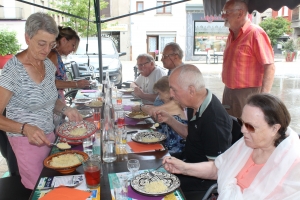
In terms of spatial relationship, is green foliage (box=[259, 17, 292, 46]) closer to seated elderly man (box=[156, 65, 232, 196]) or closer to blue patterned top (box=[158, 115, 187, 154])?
blue patterned top (box=[158, 115, 187, 154])

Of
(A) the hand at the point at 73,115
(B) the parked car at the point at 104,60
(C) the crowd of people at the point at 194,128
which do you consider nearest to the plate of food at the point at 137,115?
(C) the crowd of people at the point at 194,128

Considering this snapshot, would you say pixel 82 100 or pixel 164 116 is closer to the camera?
pixel 164 116

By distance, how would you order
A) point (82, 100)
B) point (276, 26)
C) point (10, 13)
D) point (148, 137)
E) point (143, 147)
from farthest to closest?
point (276, 26), point (10, 13), point (82, 100), point (148, 137), point (143, 147)

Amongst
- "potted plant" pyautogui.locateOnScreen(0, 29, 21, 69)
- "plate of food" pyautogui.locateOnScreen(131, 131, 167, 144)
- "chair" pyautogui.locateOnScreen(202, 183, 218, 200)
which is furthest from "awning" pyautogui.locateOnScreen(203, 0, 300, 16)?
"potted plant" pyautogui.locateOnScreen(0, 29, 21, 69)

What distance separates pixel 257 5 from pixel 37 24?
301cm

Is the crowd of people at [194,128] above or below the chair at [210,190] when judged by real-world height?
above

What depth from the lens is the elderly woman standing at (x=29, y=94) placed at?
6.26 ft

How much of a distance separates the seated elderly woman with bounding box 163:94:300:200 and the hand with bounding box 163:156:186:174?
9.8 inches

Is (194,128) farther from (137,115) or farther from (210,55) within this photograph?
(210,55)

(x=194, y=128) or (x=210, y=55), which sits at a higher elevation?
(x=210, y=55)

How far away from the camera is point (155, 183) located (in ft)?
5.20

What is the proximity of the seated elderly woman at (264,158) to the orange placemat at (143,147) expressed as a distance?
61cm

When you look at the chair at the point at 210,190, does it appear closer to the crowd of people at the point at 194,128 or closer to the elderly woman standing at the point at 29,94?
the crowd of people at the point at 194,128

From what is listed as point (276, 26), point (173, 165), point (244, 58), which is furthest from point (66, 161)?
point (276, 26)
